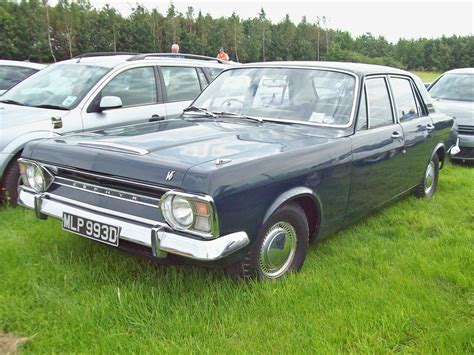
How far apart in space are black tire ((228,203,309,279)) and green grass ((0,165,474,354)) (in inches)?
3.7

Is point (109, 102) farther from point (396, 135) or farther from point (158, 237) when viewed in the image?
point (396, 135)

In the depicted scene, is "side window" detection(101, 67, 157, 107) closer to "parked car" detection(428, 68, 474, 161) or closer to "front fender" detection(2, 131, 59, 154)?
"front fender" detection(2, 131, 59, 154)

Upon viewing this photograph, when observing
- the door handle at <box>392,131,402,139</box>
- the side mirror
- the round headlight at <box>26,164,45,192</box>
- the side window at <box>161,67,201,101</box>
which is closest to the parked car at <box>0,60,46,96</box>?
the side window at <box>161,67,201,101</box>

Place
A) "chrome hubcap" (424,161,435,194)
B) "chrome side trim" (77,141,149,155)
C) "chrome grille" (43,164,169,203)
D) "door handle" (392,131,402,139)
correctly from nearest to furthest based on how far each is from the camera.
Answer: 1. "chrome grille" (43,164,169,203)
2. "chrome side trim" (77,141,149,155)
3. "door handle" (392,131,402,139)
4. "chrome hubcap" (424,161,435,194)

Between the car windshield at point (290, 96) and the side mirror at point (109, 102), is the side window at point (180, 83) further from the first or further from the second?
the car windshield at point (290, 96)

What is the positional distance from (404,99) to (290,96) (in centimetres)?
160

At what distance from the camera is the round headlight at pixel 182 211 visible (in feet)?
8.53

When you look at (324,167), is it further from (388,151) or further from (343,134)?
(388,151)

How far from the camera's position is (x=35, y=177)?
133 inches

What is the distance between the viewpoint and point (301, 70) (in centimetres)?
421

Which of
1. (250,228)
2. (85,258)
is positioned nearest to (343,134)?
(250,228)

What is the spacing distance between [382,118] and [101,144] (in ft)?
8.71

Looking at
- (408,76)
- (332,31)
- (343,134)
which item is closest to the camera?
(343,134)

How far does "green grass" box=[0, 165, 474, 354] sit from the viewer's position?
8.34ft
